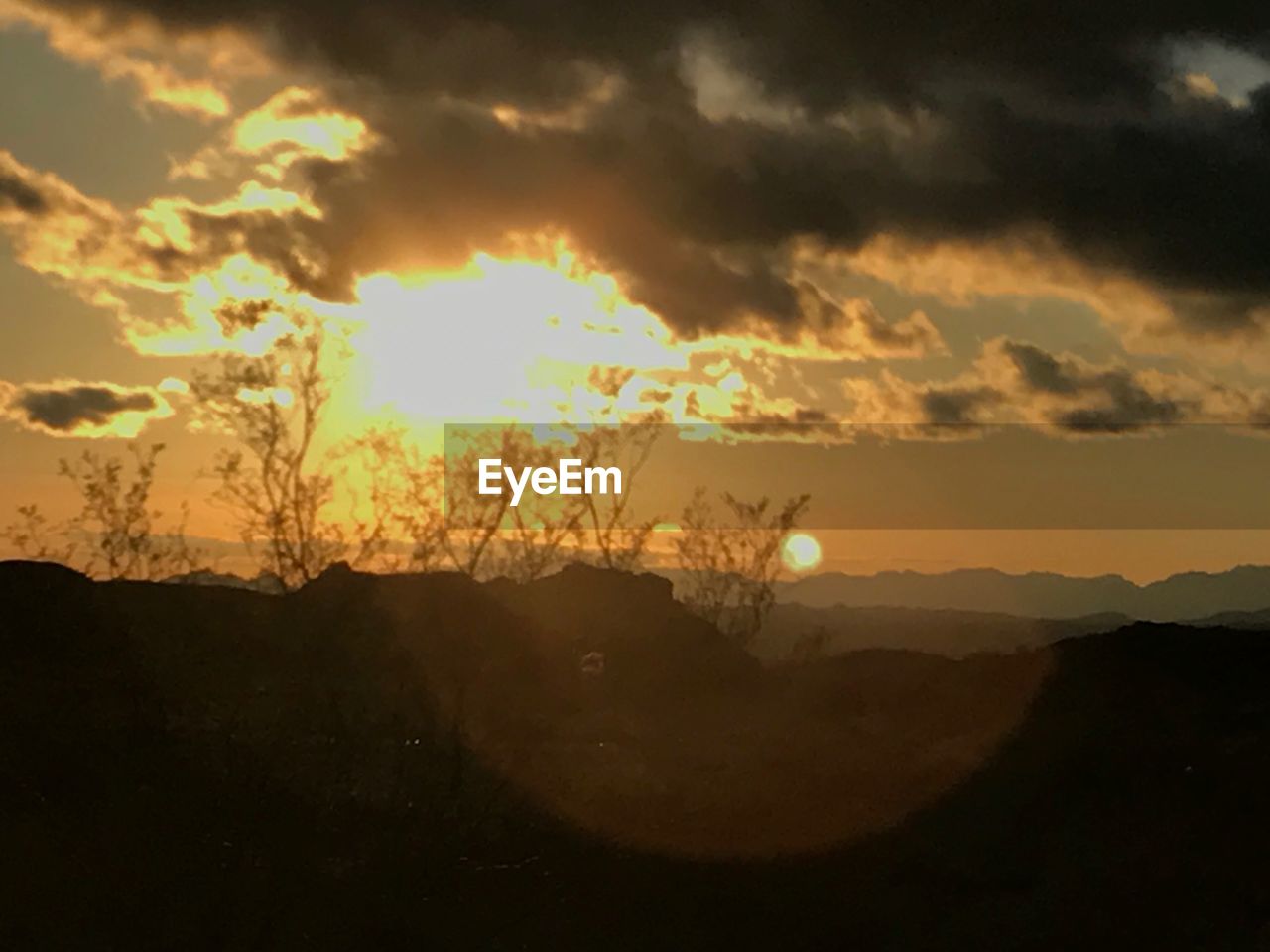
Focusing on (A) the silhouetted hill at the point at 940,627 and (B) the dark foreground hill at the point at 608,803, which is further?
(A) the silhouetted hill at the point at 940,627

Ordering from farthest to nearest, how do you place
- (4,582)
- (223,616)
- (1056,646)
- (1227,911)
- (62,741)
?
(223,616)
(4,582)
(1056,646)
(62,741)
(1227,911)

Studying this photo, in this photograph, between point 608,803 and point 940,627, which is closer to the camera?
point 608,803

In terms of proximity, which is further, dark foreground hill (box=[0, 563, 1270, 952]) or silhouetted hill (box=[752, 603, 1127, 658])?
silhouetted hill (box=[752, 603, 1127, 658])

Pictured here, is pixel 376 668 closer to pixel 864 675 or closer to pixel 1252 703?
pixel 864 675

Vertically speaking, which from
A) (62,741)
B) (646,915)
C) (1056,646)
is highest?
(1056,646)

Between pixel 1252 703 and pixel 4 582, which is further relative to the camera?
pixel 4 582

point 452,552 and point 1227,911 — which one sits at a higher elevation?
point 452,552

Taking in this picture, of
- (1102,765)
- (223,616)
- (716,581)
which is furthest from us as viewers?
(716,581)

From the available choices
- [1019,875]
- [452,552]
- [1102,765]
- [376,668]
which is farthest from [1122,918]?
[452,552]
